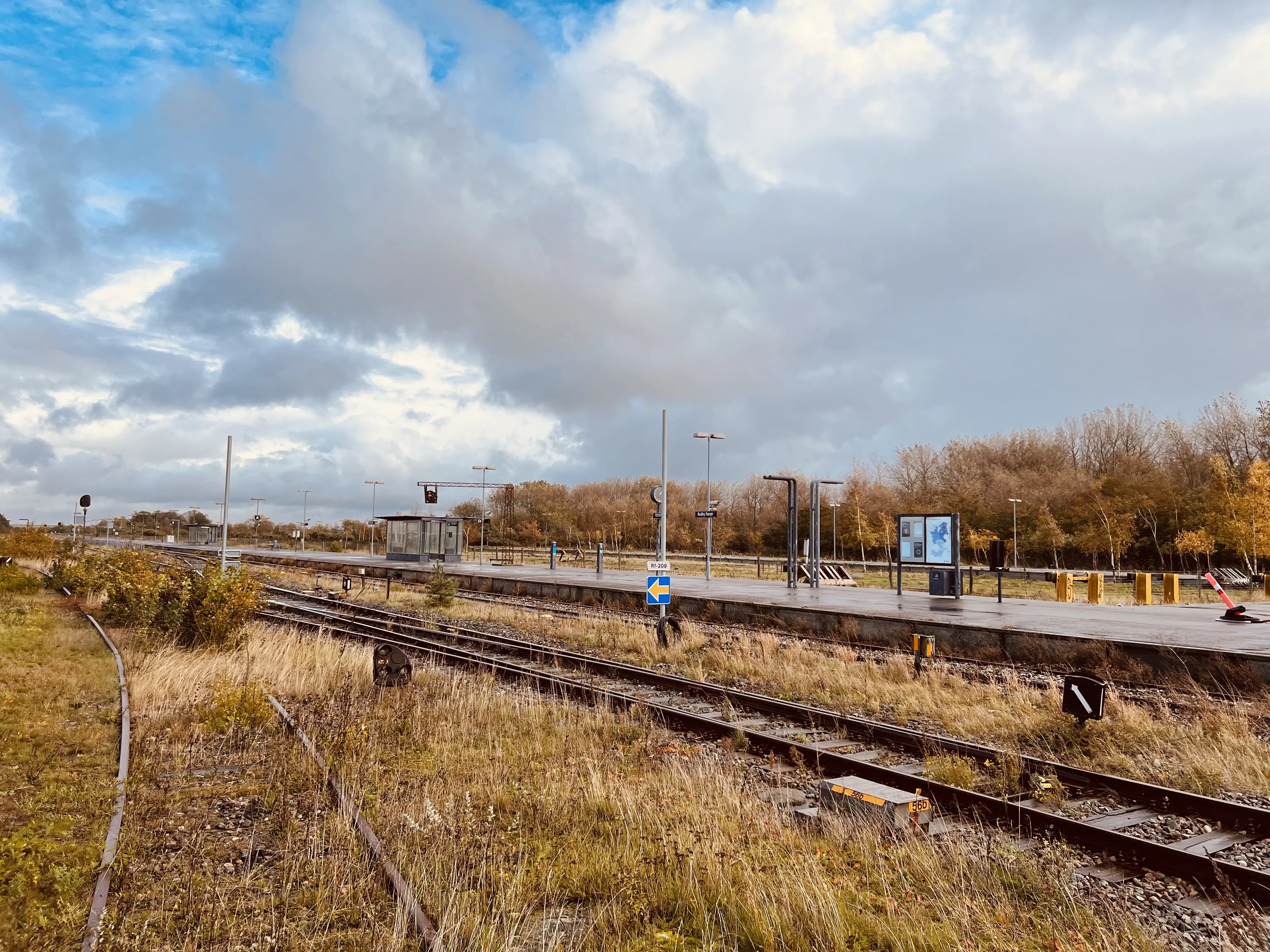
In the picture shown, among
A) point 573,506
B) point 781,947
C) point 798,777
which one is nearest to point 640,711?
point 798,777

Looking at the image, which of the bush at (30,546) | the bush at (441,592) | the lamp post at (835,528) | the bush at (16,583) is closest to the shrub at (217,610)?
the bush at (441,592)

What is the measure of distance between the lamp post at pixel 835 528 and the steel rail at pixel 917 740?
53961mm

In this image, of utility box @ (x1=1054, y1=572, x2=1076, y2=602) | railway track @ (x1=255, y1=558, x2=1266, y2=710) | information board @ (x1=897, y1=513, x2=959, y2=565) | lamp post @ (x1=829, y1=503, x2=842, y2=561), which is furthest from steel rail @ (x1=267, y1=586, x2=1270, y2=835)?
lamp post @ (x1=829, y1=503, x2=842, y2=561)

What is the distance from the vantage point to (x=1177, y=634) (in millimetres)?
16781

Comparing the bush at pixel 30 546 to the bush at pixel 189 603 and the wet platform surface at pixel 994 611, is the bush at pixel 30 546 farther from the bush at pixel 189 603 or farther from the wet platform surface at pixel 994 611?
the bush at pixel 189 603

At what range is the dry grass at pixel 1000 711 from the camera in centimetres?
842

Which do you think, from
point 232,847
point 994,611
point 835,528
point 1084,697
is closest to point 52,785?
point 232,847

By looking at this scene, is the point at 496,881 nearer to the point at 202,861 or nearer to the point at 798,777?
the point at 202,861

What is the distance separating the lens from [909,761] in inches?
338

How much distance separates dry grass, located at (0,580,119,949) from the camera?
4.64 metres

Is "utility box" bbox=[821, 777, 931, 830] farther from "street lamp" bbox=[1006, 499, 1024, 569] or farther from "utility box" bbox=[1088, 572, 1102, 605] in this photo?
"street lamp" bbox=[1006, 499, 1024, 569]

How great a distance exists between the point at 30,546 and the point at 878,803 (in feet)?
181

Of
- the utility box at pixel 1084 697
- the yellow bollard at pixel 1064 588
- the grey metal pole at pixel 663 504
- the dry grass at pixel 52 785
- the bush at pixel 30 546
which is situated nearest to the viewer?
the dry grass at pixel 52 785

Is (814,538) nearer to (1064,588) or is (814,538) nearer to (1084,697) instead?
(1064,588)
